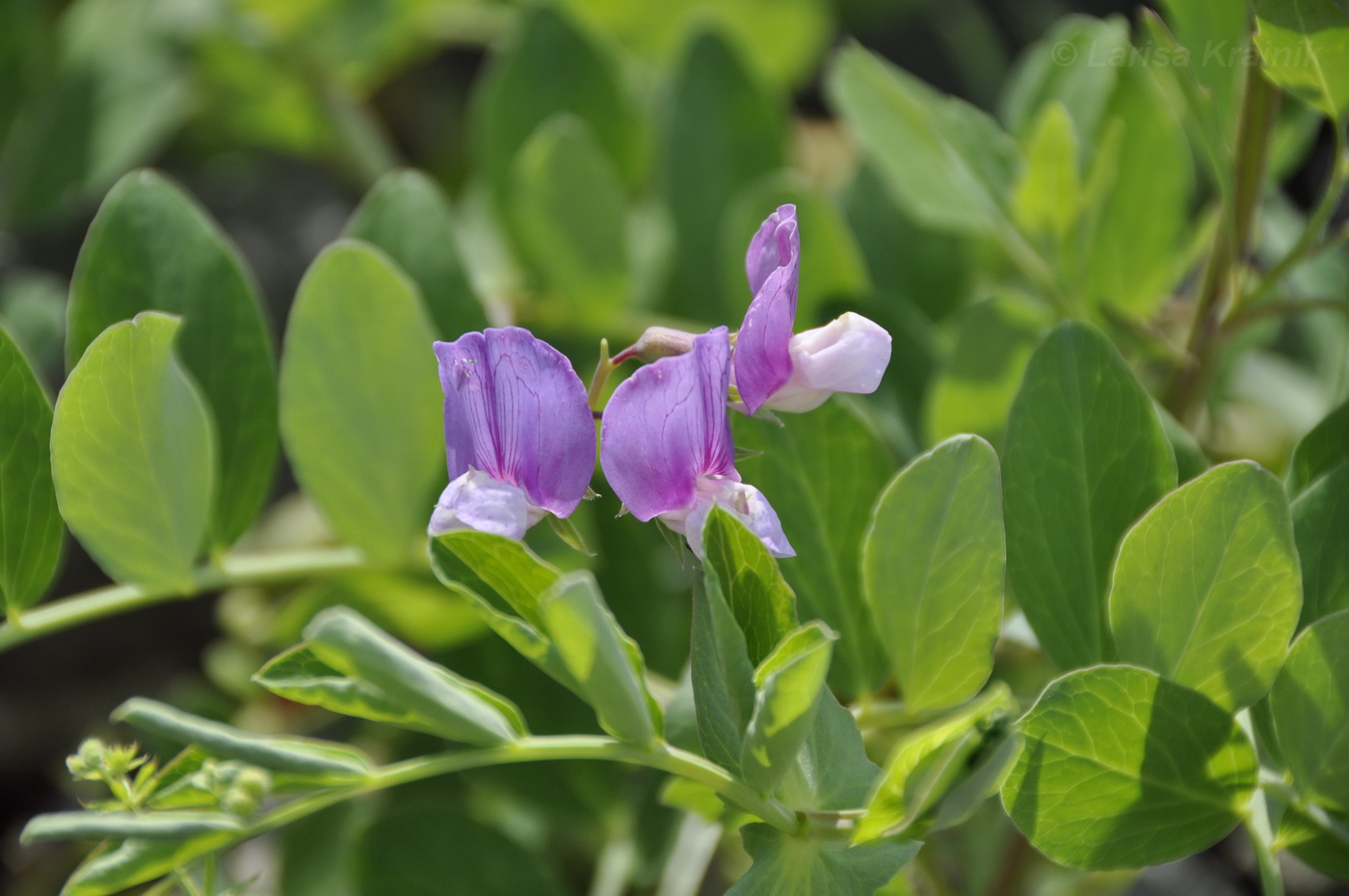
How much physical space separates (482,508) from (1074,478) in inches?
13.7

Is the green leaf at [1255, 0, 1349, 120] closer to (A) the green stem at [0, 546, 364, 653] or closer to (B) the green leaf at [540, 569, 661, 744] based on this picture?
(B) the green leaf at [540, 569, 661, 744]

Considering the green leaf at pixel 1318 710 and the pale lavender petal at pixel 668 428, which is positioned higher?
the pale lavender petal at pixel 668 428

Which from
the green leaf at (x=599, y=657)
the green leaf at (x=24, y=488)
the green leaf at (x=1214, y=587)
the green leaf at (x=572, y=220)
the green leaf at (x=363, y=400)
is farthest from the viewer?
the green leaf at (x=572, y=220)

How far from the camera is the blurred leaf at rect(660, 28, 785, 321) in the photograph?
3.88ft

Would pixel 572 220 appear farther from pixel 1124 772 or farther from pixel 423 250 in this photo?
pixel 1124 772

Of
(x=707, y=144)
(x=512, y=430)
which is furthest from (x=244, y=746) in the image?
(x=707, y=144)

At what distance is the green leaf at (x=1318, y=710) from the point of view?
0.62 m

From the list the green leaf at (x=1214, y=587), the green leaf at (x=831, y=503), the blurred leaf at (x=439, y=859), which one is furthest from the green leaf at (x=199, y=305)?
the green leaf at (x=1214, y=587)

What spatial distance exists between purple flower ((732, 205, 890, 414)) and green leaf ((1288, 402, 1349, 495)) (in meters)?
0.29

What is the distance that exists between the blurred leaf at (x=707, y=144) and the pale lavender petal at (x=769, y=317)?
1.76 feet

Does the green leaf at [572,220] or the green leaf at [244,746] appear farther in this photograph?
the green leaf at [572,220]

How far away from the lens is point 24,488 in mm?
722

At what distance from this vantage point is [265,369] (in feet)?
2.87

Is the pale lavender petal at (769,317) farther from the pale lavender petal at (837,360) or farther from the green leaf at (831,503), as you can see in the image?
the green leaf at (831,503)
